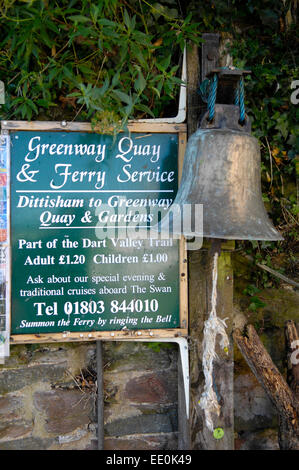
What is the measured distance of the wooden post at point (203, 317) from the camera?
2.11 metres

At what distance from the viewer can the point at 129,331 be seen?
2.14m

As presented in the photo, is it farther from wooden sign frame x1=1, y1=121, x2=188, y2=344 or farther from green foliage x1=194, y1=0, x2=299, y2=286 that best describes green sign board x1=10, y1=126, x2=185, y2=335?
green foliage x1=194, y1=0, x2=299, y2=286

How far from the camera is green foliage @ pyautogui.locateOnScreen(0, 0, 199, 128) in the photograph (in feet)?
6.24

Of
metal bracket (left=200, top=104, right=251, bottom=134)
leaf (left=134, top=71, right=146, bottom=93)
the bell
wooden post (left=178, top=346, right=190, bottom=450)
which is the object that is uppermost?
leaf (left=134, top=71, right=146, bottom=93)

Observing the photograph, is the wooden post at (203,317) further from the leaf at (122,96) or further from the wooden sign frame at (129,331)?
the leaf at (122,96)

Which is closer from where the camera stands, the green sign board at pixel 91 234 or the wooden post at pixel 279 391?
the wooden post at pixel 279 391

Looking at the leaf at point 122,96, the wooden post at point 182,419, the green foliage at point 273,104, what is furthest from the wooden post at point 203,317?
the leaf at point 122,96

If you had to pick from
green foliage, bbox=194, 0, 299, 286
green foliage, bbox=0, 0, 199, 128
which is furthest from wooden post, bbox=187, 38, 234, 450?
green foliage, bbox=194, 0, 299, 286

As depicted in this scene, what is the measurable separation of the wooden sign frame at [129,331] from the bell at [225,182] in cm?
41

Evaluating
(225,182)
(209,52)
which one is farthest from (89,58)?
(225,182)

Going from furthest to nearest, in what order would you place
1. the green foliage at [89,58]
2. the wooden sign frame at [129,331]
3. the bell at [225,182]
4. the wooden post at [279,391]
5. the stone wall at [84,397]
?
the stone wall at [84,397] < the wooden sign frame at [129,331] < the wooden post at [279,391] < the green foliage at [89,58] < the bell at [225,182]

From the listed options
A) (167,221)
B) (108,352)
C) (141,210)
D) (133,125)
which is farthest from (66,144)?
(108,352)

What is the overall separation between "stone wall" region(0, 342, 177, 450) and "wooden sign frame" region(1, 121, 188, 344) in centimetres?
14
